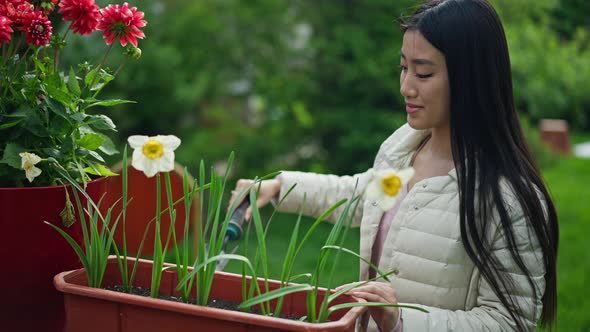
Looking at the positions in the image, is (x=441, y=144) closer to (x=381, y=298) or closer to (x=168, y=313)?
(x=381, y=298)

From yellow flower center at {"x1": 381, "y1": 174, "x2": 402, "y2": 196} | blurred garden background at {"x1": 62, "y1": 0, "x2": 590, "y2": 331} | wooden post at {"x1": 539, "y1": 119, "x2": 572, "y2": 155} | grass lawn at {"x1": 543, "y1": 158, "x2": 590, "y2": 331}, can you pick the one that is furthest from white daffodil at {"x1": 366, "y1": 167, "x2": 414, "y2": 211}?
wooden post at {"x1": 539, "y1": 119, "x2": 572, "y2": 155}

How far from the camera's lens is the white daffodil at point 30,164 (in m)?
1.25

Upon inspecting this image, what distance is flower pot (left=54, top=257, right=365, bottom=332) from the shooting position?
Result: 42.1 inches

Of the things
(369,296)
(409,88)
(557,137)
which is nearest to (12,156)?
(369,296)

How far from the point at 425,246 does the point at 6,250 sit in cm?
81

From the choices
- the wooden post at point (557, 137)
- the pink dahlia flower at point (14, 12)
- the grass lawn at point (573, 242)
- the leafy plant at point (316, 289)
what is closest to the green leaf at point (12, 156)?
the pink dahlia flower at point (14, 12)

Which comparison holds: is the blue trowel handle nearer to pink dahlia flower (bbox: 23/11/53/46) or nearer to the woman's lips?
the woman's lips

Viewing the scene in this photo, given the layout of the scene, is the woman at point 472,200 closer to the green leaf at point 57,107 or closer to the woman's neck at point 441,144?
the woman's neck at point 441,144

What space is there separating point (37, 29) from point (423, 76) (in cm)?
73

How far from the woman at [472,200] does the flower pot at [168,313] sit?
39cm

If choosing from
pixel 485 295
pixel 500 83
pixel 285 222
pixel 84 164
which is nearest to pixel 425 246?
pixel 485 295

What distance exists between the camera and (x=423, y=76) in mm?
1551

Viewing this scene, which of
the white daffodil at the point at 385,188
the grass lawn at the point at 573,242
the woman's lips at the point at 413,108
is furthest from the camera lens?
the grass lawn at the point at 573,242

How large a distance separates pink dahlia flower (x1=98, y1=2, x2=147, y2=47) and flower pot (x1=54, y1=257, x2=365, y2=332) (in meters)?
0.43
